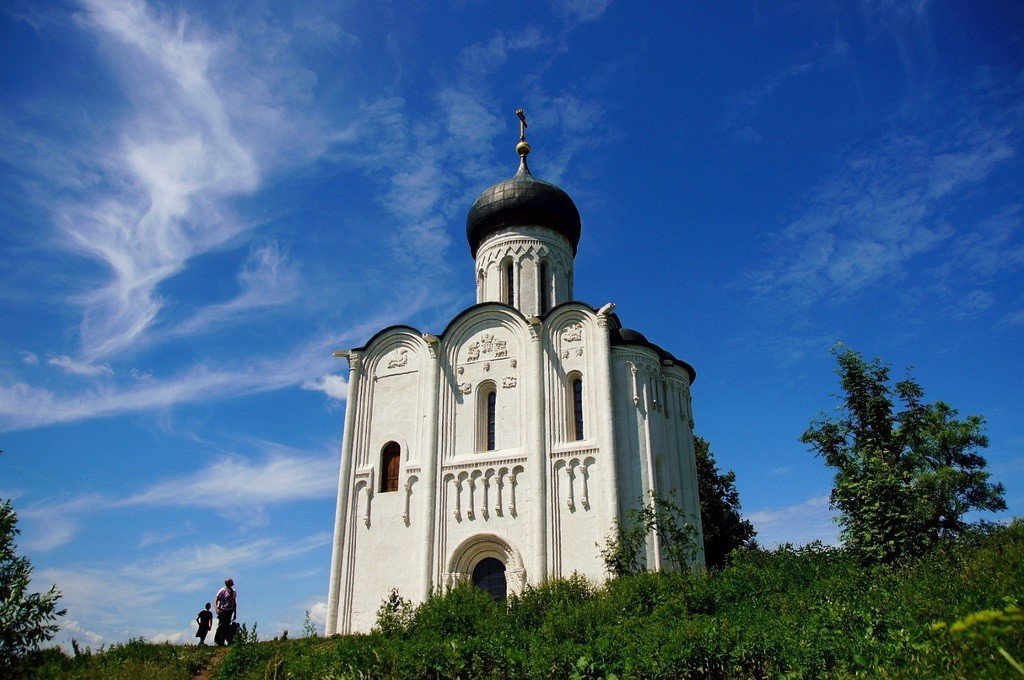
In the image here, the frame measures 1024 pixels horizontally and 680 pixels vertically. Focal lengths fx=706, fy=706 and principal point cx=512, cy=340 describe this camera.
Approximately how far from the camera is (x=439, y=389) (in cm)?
1780

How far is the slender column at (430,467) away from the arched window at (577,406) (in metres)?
3.40

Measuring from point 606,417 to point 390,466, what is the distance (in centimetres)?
562

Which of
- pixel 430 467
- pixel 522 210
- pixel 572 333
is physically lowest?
pixel 430 467

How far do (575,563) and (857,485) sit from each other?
231 inches

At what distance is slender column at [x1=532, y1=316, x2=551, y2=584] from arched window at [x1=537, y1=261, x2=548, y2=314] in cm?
271

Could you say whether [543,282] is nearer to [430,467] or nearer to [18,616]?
[430,467]

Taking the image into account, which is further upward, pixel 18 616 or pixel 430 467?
pixel 430 467

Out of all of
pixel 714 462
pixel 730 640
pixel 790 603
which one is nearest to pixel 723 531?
pixel 714 462

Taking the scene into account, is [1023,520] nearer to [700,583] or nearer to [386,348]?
[700,583]

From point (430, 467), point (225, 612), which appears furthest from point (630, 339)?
point (225, 612)

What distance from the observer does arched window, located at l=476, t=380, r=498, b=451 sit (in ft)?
56.3

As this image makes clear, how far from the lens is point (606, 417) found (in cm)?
1600

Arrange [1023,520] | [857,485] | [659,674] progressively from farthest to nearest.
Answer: [857,485]
[1023,520]
[659,674]

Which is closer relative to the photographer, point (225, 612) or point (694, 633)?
point (694, 633)
